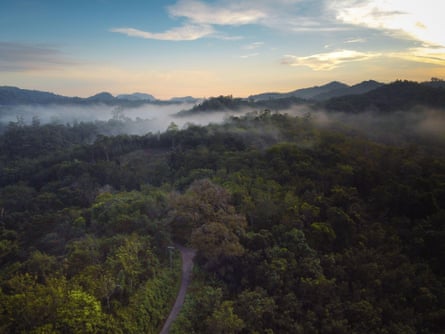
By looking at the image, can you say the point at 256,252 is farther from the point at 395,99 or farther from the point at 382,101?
the point at 395,99

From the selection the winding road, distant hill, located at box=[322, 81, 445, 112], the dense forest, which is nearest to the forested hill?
distant hill, located at box=[322, 81, 445, 112]

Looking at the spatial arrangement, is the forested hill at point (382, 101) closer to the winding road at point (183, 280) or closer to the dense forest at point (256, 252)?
the dense forest at point (256, 252)

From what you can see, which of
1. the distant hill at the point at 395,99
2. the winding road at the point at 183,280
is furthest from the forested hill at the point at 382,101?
the winding road at the point at 183,280

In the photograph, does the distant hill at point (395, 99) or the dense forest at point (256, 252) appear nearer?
the dense forest at point (256, 252)

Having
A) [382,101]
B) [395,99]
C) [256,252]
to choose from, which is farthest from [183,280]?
[395,99]

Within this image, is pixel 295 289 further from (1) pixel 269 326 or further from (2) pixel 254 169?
(2) pixel 254 169

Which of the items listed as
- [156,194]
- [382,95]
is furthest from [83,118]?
[156,194]
